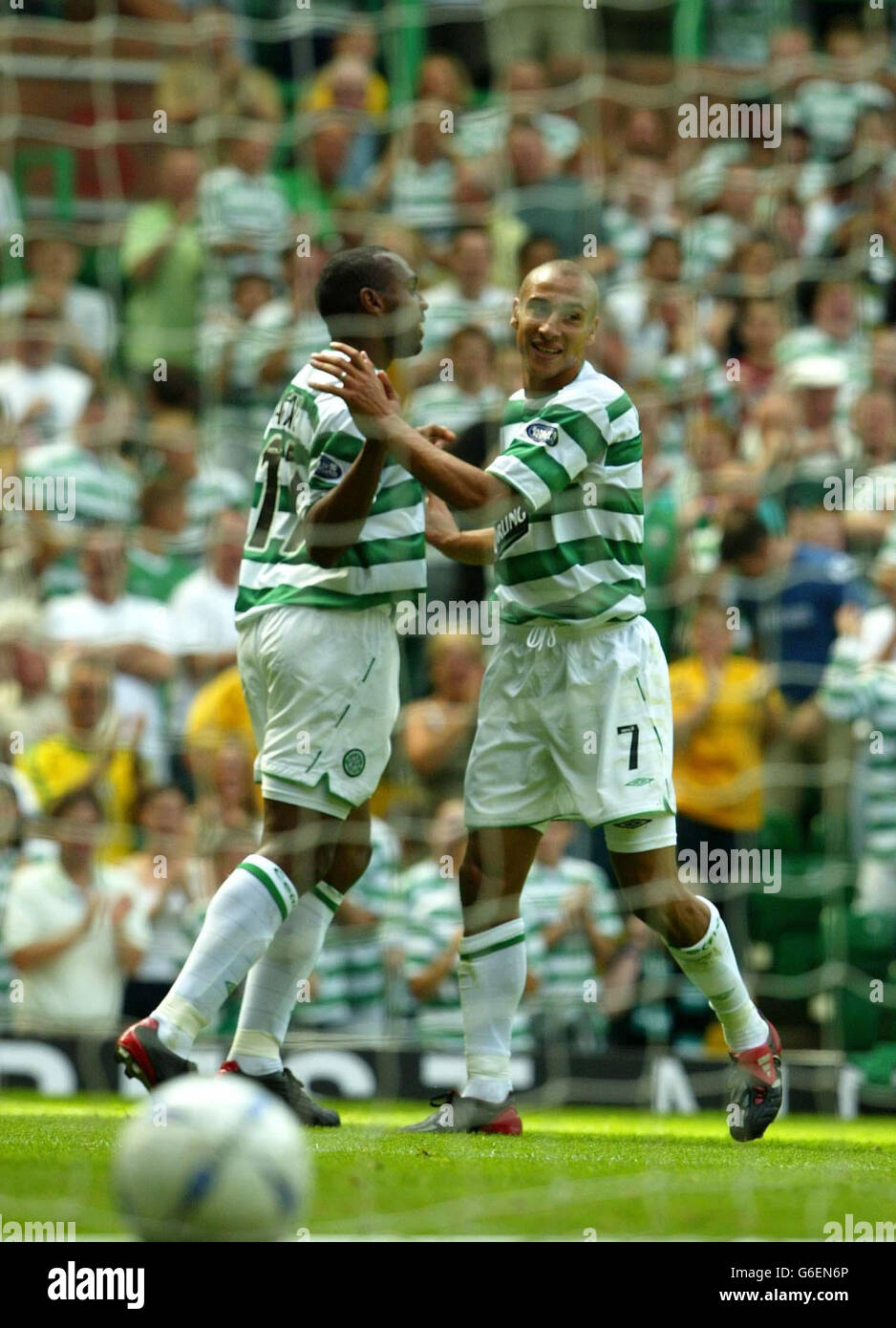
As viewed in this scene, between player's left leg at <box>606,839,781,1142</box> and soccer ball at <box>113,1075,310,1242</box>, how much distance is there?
185 cm

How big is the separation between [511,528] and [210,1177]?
228 centimetres

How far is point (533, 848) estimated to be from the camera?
516 centimetres

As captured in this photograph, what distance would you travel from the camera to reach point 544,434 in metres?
4.87

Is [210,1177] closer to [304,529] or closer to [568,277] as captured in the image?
[304,529]

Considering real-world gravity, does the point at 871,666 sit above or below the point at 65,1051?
above

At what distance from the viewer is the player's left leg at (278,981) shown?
510 cm

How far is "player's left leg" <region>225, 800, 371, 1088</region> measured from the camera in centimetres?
510

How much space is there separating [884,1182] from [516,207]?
6168mm

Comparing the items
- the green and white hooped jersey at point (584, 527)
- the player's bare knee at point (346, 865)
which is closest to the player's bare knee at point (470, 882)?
the player's bare knee at point (346, 865)

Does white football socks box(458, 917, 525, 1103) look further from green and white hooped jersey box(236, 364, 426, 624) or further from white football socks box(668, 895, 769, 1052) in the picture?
green and white hooped jersey box(236, 364, 426, 624)

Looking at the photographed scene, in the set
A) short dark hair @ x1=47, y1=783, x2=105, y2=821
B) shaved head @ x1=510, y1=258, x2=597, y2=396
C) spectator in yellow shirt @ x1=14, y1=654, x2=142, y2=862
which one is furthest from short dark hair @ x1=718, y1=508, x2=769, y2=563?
shaved head @ x1=510, y1=258, x2=597, y2=396
